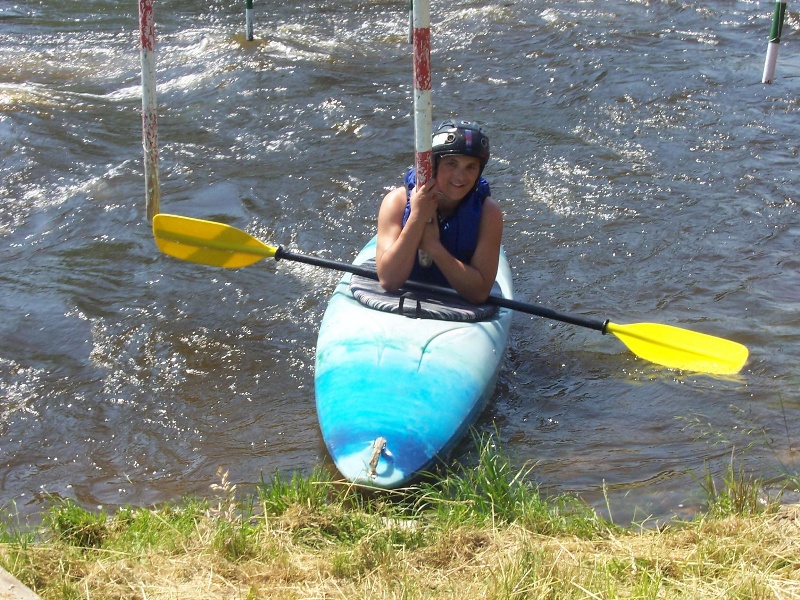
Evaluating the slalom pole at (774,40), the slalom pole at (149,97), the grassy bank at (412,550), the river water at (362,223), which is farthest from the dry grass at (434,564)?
the slalom pole at (774,40)

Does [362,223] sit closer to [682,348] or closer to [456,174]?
[456,174]

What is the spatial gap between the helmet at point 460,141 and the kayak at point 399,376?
69 centimetres

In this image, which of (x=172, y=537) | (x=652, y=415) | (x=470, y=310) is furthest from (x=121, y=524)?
(x=652, y=415)

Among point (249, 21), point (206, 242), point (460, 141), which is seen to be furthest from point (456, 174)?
point (249, 21)

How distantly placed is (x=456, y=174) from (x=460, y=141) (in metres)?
0.19

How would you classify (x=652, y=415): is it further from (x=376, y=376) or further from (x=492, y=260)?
(x=376, y=376)

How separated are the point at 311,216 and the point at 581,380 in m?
2.61

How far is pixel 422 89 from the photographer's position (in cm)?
415

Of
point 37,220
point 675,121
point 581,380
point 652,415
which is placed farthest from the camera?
point 675,121

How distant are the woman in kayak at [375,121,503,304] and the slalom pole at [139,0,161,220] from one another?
160 cm

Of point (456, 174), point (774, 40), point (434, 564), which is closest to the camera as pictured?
point (434, 564)

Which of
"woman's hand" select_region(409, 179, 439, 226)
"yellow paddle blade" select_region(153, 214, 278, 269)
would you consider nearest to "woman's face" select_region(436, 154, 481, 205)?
"woman's hand" select_region(409, 179, 439, 226)

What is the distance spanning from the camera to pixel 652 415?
4.53 meters

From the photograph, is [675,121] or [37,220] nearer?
[37,220]
